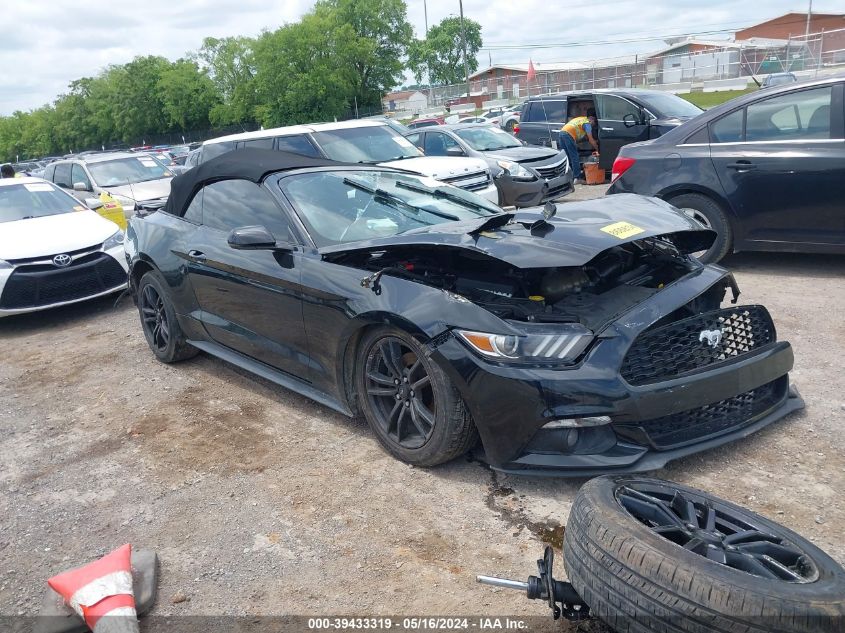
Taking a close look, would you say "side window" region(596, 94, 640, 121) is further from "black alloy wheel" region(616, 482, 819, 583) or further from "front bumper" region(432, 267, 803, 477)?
"black alloy wheel" region(616, 482, 819, 583)

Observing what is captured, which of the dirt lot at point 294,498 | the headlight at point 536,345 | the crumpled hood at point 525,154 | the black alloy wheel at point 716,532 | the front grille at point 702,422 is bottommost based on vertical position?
the dirt lot at point 294,498

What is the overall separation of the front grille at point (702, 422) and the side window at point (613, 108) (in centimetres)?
1008

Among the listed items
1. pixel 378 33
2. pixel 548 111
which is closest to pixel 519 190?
pixel 548 111

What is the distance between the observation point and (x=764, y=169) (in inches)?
247

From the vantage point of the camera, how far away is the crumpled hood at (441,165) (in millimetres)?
9594

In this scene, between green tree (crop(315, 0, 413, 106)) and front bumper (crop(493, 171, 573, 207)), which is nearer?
front bumper (crop(493, 171, 573, 207))

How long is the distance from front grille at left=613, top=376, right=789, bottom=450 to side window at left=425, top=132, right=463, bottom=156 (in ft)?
32.9

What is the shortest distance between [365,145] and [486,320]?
23.4ft

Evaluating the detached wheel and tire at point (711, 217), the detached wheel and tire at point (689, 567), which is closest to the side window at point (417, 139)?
the detached wheel and tire at point (711, 217)

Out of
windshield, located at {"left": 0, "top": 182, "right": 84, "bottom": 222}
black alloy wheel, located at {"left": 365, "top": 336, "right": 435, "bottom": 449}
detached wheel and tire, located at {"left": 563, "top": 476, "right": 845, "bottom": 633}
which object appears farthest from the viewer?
windshield, located at {"left": 0, "top": 182, "right": 84, "bottom": 222}

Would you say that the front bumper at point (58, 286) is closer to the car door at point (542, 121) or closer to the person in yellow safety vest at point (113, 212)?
the person in yellow safety vest at point (113, 212)

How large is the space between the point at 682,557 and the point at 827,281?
5041mm

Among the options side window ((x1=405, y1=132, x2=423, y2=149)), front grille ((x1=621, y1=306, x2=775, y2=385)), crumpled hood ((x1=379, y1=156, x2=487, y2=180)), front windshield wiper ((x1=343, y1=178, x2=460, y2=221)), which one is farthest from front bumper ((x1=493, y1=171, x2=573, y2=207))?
front grille ((x1=621, y1=306, x2=775, y2=385))

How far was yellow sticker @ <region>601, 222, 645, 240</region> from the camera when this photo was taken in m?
3.57
